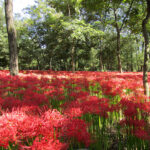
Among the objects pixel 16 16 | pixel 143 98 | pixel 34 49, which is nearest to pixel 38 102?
pixel 143 98

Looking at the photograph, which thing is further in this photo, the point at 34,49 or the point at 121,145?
the point at 34,49

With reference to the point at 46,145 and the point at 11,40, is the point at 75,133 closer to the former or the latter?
the point at 46,145

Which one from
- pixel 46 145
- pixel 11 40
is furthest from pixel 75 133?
pixel 11 40

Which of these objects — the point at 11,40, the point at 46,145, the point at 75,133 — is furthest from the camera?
the point at 11,40

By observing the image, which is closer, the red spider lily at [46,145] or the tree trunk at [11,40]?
the red spider lily at [46,145]

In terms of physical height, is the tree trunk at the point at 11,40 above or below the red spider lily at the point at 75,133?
above

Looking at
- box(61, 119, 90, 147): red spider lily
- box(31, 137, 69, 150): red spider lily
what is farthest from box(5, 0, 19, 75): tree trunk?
box(31, 137, 69, 150): red spider lily

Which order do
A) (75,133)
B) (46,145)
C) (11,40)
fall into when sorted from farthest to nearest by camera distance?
1. (11,40)
2. (75,133)
3. (46,145)

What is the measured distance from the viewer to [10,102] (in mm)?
2502

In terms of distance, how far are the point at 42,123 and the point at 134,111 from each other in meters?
1.56

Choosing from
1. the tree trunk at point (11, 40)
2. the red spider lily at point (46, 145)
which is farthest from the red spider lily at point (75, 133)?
the tree trunk at point (11, 40)

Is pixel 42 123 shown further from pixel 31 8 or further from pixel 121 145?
pixel 31 8

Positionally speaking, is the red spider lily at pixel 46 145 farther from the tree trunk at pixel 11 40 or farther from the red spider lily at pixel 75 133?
the tree trunk at pixel 11 40

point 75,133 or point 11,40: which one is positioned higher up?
point 11,40
